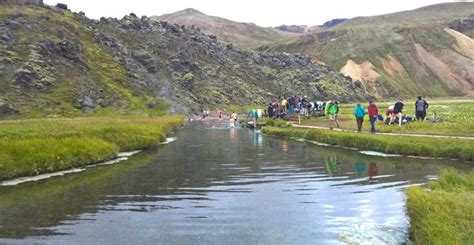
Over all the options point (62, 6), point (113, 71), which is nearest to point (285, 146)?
point (113, 71)

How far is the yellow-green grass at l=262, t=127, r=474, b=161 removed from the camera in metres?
34.2

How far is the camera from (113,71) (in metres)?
148

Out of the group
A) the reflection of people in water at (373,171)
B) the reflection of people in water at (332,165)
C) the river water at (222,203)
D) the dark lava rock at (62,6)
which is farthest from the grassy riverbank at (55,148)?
the dark lava rock at (62,6)

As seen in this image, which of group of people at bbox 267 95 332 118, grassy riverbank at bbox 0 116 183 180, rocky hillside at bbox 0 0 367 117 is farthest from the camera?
rocky hillside at bbox 0 0 367 117

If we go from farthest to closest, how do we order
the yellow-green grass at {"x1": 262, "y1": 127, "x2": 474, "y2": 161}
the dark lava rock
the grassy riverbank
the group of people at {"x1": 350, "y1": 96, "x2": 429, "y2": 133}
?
the dark lava rock < the group of people at {"x1": 350, "y1": 96, "x2": 429, "y2": 133} < the yellow-green grass at {"x1": 262, "y1": 127, "x2": 474, "y2": 161} < the grassy riverbank

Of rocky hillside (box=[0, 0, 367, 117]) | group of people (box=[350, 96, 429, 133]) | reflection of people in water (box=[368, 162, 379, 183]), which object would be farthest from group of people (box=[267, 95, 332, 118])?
rocky hillside (box=[0, 0, 367, 117])

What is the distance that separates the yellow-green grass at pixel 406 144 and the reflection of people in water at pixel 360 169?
524 cm

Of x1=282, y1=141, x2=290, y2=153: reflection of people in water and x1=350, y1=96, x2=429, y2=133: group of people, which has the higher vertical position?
x1=350, y1=96, x2=429, y2=133: group of people

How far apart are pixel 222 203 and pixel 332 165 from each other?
1412cm

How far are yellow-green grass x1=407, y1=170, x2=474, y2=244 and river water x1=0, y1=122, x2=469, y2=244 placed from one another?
104 centimetres

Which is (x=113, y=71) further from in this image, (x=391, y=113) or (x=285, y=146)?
(x=285, y=146)

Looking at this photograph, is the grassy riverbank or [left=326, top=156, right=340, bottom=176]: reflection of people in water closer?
the grassy riverbank

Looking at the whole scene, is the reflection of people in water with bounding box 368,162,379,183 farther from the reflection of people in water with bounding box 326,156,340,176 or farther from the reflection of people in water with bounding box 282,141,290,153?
the reflection of people in water with bounding box 282,141,290,153

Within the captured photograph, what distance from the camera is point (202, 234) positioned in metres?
17.1
